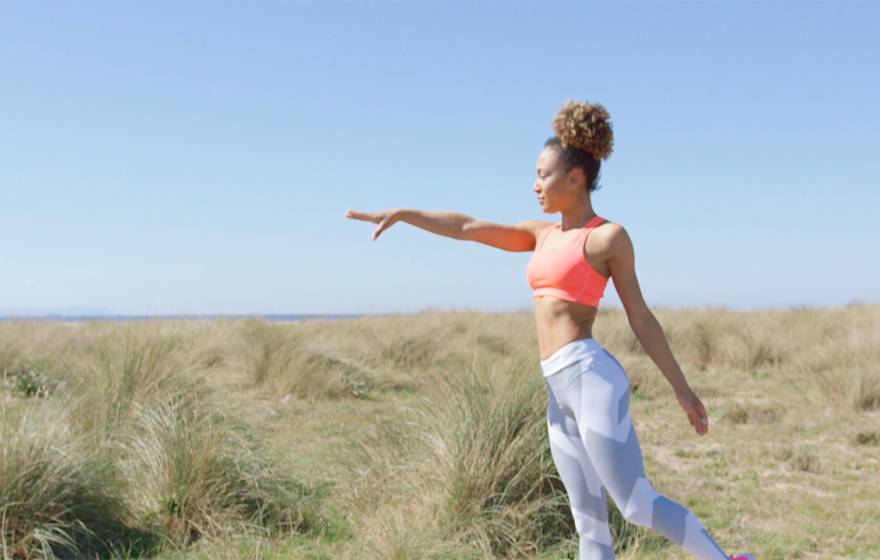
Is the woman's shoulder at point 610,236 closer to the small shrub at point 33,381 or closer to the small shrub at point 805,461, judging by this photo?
the small shrub at point 805,461

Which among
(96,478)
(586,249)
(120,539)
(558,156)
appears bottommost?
(120,539)

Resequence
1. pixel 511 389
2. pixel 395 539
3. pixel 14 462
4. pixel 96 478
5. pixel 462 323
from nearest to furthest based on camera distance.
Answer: pixel 395 539 < pixel 14 462 < pixel 96 478 < pixel 511 389 < pixel 462 323

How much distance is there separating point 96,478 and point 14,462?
0.42m

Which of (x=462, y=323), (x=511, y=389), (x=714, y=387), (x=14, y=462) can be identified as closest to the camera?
(x=14, y=462)

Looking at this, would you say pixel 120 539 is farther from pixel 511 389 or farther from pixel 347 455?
pixel 511 389

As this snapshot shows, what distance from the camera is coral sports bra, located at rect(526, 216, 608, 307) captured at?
3029 mm

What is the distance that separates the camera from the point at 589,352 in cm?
301

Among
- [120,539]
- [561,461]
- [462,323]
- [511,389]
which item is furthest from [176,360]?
[462,323]

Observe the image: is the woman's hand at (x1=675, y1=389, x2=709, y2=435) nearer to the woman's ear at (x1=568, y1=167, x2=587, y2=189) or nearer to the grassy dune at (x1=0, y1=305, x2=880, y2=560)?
the woman's ear at (x1=568, y1=167, x2=587, y2=189)

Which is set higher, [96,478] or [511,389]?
[511,389]

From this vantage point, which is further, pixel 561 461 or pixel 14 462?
pixel 14 462

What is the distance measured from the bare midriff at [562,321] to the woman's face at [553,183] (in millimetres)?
349

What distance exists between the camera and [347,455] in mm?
5434

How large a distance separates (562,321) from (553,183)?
50 cm
